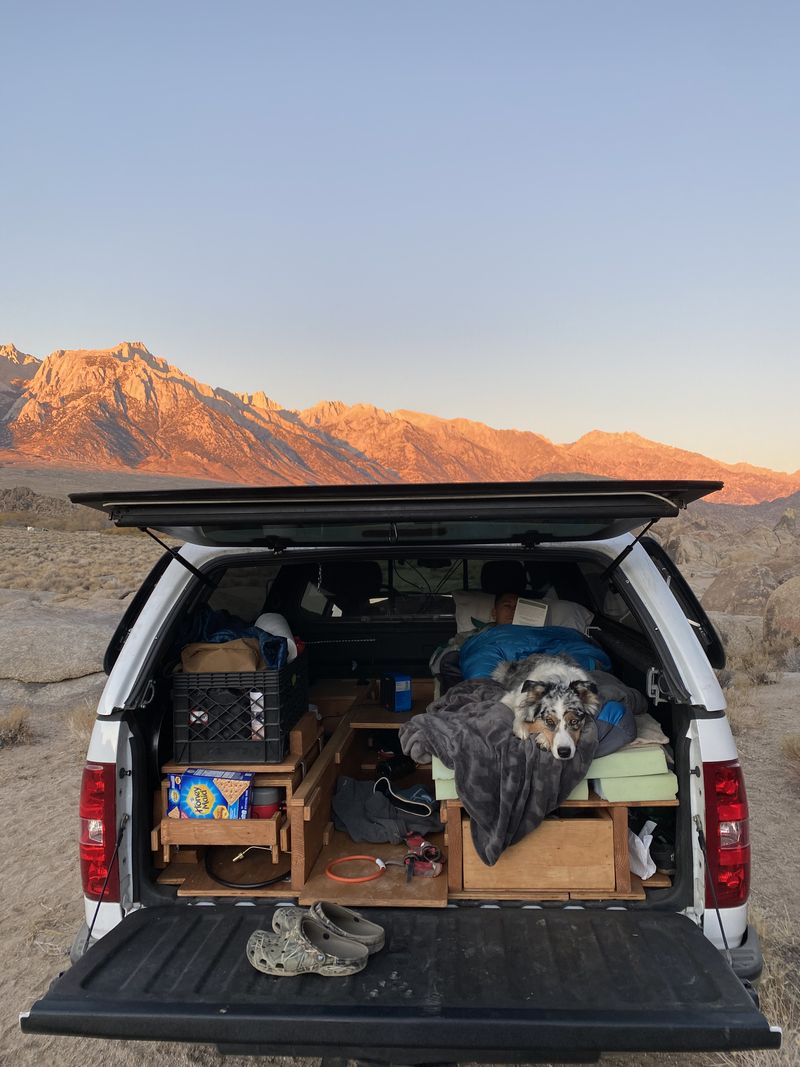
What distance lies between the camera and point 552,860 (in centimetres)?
283

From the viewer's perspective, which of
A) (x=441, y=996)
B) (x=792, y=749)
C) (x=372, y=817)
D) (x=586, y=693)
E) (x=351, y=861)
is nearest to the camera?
(x=441, y=996)

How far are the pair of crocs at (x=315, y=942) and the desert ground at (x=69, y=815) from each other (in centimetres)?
100

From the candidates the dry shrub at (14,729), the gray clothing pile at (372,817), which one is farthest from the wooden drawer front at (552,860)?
the dry shrub at (14,729)

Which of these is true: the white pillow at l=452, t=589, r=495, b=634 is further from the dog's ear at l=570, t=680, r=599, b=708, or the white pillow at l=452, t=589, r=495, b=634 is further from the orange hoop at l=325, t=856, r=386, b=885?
the orange hoop at l=325, t=856, r=386, b=885

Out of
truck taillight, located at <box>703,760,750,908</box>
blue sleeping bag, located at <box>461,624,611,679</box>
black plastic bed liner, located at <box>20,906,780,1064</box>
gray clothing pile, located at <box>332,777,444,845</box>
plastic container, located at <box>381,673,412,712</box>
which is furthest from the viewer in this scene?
plastic container, located at <box>381,673,412,712</box>

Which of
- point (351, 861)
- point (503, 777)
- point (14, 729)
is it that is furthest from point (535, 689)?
point (14, 729)

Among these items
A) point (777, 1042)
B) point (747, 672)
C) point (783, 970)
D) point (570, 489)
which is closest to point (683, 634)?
point (570, 489)

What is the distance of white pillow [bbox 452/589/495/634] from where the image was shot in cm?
467

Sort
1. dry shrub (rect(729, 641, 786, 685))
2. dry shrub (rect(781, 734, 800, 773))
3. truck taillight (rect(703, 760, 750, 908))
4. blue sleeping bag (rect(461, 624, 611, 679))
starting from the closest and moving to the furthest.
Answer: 1. truck taillight (rect(703, 760, 750, 908))
2. blue sleeping bag (rect(461, 624, 611, 679))
3. dry shrub (rect(781, 734, 800, 773))
4. dry shrub (rect(729, 641, 786, 685))

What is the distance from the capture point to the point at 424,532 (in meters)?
2.94

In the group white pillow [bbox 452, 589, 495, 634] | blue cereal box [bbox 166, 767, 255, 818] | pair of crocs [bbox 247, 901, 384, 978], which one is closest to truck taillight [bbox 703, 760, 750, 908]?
pair of crocs [bbox 247, 901, 384, 978]

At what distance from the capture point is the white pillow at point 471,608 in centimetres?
467

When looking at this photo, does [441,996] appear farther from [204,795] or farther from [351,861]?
[204,795]

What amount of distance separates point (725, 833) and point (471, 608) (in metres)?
2.34
